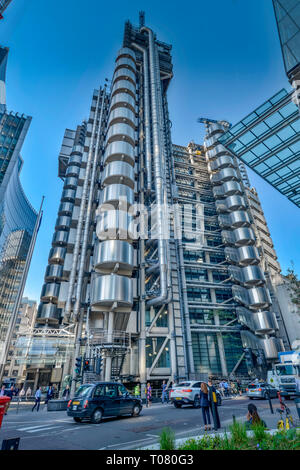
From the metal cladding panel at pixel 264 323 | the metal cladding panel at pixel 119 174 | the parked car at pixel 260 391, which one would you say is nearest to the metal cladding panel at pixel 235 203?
the metal cladding panel at pixel 264 323

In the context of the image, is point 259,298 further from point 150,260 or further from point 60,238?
point 60,238

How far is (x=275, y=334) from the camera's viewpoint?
38781mm

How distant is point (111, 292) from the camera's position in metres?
28.0

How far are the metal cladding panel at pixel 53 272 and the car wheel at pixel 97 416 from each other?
113 feet

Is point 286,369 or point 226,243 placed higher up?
point 226,243

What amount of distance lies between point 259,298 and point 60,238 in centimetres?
3337

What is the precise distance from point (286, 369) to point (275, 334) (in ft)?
60.1

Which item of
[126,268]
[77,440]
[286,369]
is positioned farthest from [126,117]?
[77,440]

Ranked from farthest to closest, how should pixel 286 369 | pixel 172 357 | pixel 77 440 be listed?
pixel 172 357
pixel 286 369
pixel 77 440

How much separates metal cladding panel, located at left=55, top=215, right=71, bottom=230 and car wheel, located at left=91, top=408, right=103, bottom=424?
38895 millimetres

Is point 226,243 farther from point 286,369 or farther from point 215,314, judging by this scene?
point 286,369

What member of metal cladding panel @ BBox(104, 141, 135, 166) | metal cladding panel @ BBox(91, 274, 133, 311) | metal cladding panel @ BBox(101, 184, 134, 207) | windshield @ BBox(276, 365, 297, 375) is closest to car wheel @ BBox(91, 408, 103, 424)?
metal cladding panel @ BBox(91, 274, 133, 311)

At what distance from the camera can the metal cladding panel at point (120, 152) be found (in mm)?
37094

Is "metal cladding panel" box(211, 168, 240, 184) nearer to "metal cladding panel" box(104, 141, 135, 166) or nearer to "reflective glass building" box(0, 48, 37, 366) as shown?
"metal cladding panel" box(104, 141, 135, 166)
